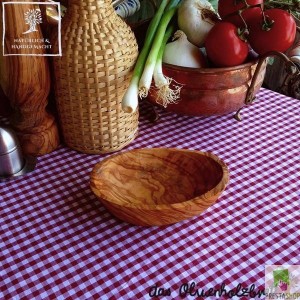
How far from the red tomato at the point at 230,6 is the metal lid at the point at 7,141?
1.58ft

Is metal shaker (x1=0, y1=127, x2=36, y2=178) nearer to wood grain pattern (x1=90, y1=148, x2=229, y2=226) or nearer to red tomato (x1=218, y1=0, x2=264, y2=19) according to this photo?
wood grain pattern (x1=90, y1=148, x2=229, y2=226)

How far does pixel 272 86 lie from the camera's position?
1678mm

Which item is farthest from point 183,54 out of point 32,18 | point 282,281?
point 282,281

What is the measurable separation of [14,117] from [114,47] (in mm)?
247

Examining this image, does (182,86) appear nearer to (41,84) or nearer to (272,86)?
(41,84)

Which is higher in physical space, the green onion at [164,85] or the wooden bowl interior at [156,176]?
the green onion at [164,85]

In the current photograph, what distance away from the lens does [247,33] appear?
855 mm

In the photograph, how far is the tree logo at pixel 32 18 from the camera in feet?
2.42

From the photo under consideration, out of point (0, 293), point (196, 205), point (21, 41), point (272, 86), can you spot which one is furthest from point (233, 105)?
point (272, 86)

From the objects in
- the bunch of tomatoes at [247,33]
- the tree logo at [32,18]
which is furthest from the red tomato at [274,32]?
the tree logo at [32,18]

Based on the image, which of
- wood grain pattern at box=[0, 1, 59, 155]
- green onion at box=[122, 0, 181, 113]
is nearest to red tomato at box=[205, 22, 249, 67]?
green onion at box=[122, 0, 181, 113]

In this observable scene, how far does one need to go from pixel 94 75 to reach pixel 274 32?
0.35m

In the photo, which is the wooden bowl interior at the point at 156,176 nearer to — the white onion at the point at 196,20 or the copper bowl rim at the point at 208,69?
the copper bowl rim at the point at 208,69

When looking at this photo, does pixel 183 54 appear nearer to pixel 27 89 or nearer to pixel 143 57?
pixel 143 57
